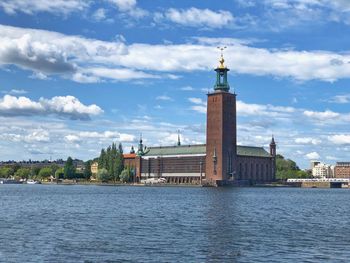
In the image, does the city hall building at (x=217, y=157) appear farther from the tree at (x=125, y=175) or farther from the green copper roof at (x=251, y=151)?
the tree at (x=125, y=175)

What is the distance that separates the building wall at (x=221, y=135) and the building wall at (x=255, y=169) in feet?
21.8

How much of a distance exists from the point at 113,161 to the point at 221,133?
30.8 m

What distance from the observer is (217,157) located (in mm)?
130875

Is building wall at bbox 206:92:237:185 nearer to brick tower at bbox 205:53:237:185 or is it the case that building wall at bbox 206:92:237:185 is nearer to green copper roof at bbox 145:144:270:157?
brick tower at bbox 205:53:237:185

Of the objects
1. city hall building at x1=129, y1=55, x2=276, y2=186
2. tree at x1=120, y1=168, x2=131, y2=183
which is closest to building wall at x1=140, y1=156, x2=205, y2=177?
city hall building at x1=129, y1=55, x2=276, y2=186

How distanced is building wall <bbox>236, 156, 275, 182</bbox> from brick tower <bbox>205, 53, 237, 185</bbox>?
251 inches

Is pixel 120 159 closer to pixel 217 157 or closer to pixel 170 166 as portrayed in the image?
pixel 170 166

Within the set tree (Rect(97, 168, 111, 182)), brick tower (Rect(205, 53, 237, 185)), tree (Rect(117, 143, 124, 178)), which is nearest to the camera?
brick tower (Rect(205, 53, 237, 185))

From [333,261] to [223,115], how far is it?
109216 millimetres

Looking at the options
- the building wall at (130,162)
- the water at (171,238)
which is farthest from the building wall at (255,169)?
the water at (171,238)

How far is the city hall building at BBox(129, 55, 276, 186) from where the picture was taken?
130250 mm

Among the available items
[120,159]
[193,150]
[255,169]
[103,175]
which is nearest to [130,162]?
[120,159]

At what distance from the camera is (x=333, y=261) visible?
20.8m

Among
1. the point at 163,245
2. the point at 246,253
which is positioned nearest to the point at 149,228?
the point at 163,245
